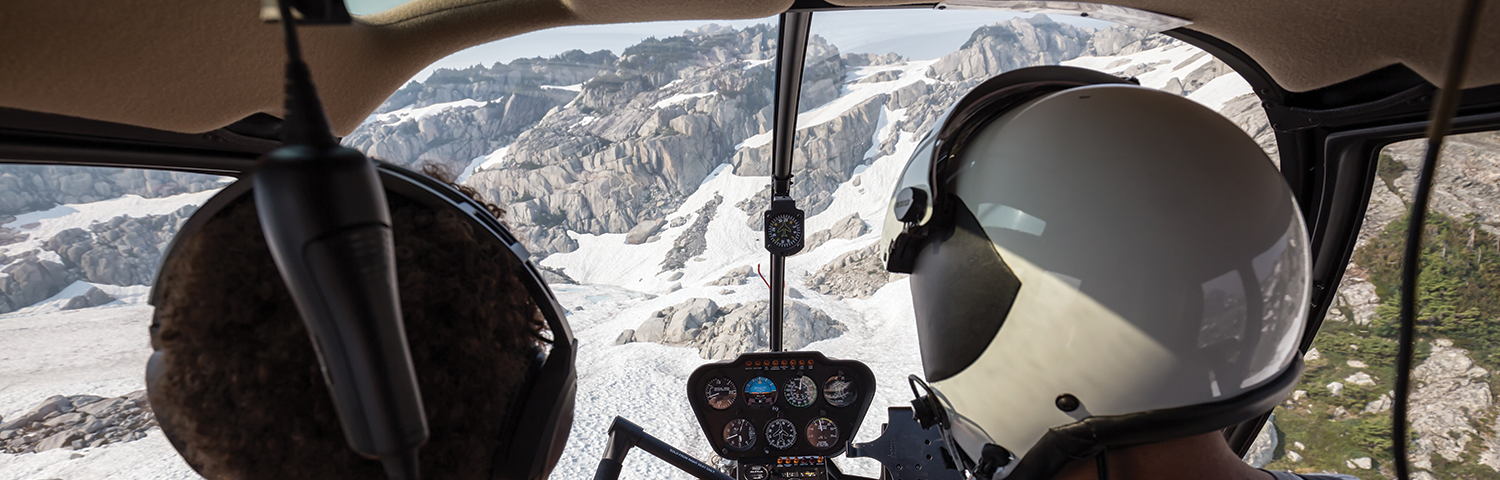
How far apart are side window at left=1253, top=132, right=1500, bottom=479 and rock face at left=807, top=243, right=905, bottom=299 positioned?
4.19 metres

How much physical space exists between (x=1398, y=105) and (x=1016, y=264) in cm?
126

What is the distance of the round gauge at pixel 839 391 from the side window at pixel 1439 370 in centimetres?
228

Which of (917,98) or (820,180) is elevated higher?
(917,98)

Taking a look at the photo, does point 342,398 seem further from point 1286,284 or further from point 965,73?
point 965,73

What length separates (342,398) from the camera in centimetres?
36

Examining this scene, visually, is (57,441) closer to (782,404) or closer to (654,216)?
(782,404)

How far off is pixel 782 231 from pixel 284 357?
7.54 ft

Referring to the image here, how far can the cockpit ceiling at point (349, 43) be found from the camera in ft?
2.41

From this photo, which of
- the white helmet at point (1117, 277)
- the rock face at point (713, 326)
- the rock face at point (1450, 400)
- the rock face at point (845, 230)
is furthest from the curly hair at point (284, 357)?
the rock face at point (845, 230)

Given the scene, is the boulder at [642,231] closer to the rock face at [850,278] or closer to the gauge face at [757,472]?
the rock face at [850,278]

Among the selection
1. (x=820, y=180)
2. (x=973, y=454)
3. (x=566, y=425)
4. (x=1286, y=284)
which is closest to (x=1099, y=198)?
(x=1286, y=284)

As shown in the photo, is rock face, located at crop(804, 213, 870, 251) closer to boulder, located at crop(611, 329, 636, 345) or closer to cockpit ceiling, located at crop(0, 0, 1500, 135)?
boulder, located at crop(611, 329, 636, 345)

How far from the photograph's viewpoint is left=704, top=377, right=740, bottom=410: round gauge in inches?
90.6

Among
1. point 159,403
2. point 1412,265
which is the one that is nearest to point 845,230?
point 1412,265
